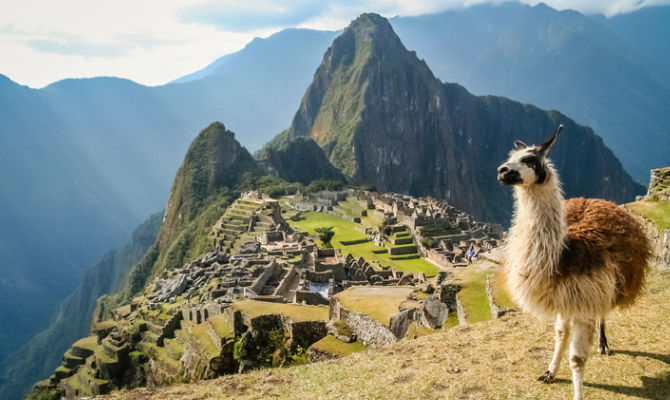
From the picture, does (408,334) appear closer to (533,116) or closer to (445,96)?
(445,96)

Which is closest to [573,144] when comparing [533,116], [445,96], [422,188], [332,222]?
[533,116]

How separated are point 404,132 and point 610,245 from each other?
16422cm

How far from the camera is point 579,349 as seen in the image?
172 inches

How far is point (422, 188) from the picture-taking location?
16150cm

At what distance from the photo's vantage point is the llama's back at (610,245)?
14.8 ft

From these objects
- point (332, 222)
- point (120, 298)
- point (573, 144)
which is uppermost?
point (573, 144)

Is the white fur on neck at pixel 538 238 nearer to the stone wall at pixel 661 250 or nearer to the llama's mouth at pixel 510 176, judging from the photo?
the llama's mouth at pixel 510 176

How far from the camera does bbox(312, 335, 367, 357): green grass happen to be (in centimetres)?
881

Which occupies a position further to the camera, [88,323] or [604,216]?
[88,323]

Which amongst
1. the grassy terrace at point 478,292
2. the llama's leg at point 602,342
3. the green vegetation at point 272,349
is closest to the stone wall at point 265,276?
the green vegetation at point 272,349

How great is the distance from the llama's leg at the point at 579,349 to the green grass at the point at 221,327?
8262 millimetres

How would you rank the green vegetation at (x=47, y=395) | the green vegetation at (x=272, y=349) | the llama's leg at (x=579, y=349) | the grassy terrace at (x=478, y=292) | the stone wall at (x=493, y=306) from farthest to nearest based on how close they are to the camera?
the green vegetation at (x=47, y=395)
the green vegetation at (x=272, y=349)
the grassy terrace at (x=478, y=292)
the stone wall at (x=493, y=306)
the llama's leg at (x=579, y=349)

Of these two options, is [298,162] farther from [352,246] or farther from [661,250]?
[661,250]

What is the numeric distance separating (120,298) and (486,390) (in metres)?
60.4
